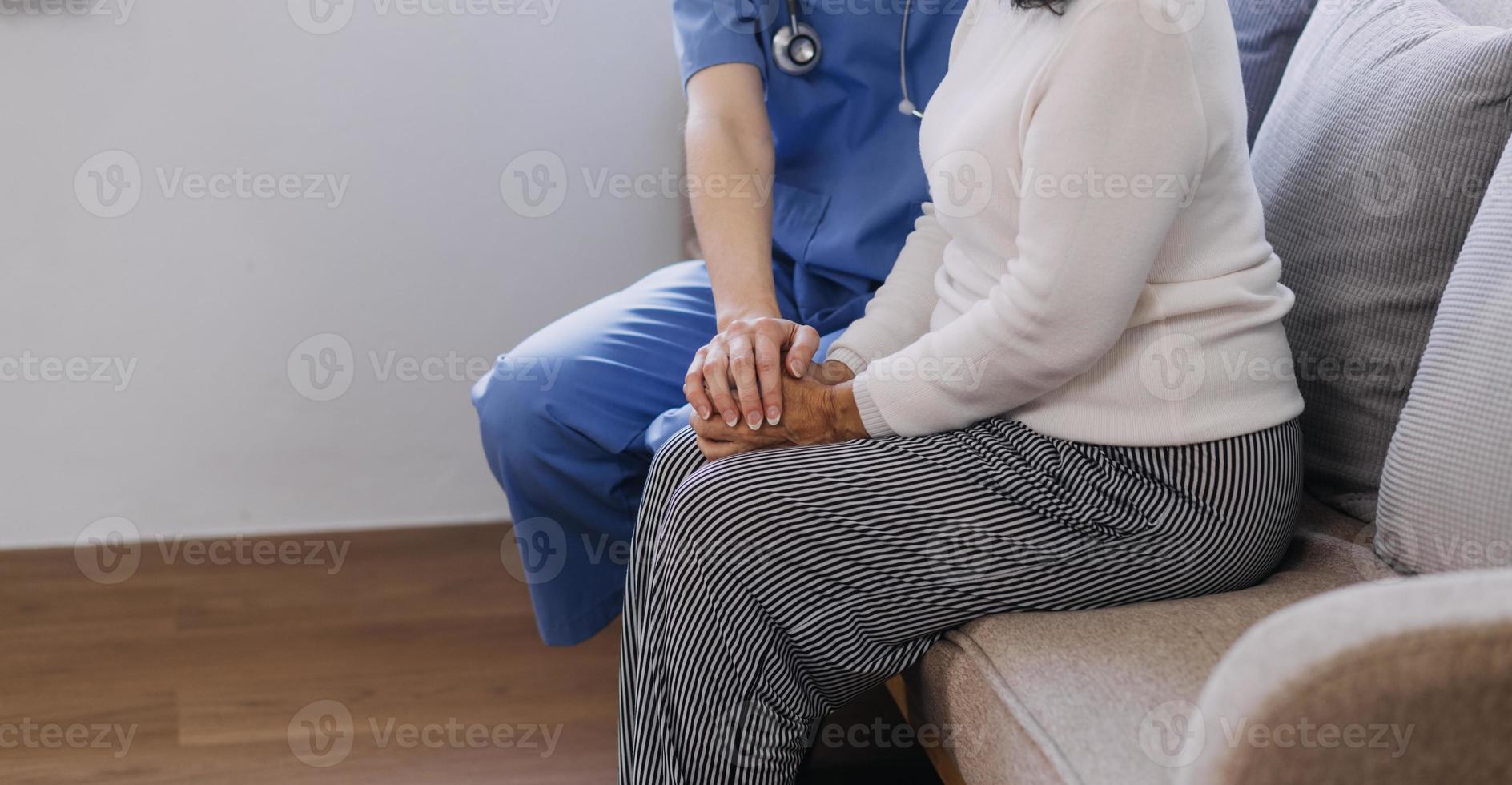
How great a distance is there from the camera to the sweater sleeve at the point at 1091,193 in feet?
2.69

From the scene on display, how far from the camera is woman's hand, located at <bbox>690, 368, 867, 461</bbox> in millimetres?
990

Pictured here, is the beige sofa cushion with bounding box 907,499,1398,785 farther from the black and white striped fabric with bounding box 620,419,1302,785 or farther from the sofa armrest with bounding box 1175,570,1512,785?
the sofa armrest with bounding box 1175,570,1512,785

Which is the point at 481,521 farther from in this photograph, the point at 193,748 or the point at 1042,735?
the point at 1042,735

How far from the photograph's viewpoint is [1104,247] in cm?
84

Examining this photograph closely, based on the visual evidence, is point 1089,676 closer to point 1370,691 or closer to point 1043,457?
point 1043,457

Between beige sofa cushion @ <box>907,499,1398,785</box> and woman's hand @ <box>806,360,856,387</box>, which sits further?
woman's hand @ <box>806,360,856,387</box>

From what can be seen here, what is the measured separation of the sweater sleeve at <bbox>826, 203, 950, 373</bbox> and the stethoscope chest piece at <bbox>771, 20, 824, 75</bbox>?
0.22m

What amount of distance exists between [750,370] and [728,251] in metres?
0.28

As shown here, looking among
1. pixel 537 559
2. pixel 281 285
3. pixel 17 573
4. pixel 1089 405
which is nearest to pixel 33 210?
pixel 281 285

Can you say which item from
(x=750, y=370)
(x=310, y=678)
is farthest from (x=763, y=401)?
(x=310, y=678)

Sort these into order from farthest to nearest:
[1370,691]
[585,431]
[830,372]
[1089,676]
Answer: [585,431] < [830,372] < [1089,676] < [1370,691]

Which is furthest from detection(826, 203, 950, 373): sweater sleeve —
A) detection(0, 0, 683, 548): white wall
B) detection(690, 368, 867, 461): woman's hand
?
detection(0, 0, 683, 548): white wall

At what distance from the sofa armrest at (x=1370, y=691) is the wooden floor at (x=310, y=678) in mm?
883

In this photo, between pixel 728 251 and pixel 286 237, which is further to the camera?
pixel 286 237
